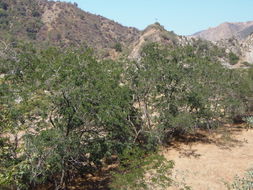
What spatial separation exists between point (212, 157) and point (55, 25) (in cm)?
8777

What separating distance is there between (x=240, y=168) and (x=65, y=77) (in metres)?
12.6

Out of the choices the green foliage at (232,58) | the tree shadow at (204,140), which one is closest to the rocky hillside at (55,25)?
the green foliage at (232,58)

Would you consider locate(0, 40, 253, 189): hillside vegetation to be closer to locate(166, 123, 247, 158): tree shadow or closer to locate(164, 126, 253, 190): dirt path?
locate(166, 123, 247, 158): tree shadow

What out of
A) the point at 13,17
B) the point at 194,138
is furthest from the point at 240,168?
the point at 13,17

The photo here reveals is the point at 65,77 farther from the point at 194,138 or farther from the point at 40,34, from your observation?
the point at 40,34

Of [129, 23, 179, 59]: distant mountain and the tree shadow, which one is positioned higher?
[129, 23, 179, 59]: distant mountain

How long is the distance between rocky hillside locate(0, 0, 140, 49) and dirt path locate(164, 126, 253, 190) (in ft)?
194

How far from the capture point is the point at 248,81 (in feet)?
87.8

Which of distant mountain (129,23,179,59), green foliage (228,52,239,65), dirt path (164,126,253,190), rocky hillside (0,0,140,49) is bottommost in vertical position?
dirt path (164,126,253,190)

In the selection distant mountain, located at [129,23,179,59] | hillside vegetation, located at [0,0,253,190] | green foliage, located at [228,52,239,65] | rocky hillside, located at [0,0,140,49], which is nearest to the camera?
hillside vegetation, located at [0,0,253,190]

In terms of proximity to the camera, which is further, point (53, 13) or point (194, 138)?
point (53, 13)

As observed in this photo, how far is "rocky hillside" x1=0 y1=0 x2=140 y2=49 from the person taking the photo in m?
85.1

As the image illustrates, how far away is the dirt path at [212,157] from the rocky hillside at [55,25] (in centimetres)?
5915

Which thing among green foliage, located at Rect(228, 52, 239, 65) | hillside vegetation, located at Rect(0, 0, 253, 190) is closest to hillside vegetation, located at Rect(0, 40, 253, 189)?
hillside vegetation, located at Rect(0, 0, 253, 190)
